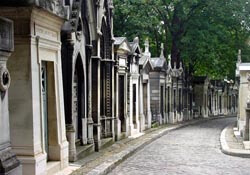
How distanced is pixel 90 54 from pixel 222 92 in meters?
37.0

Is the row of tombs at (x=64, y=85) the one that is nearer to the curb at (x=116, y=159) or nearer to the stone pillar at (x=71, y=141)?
the stone pillar at (x=71, y=141)

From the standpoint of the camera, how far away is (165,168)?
10.9m

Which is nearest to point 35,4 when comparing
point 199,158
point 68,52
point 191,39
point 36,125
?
point 36,125

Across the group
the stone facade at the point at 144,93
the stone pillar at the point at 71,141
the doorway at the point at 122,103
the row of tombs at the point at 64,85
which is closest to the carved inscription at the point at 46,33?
the row of tombs at the point at 64,85

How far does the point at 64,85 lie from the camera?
10273 millimetres

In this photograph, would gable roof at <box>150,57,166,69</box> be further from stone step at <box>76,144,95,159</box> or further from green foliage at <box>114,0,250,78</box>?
stone step at <box>76,144,95,159</box>

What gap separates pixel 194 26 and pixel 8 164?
2518cm

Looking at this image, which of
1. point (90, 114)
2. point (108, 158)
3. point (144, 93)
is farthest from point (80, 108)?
point (144, 93)

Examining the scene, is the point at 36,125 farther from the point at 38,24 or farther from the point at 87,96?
the point at 87,96

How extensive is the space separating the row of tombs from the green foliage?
4368 mm

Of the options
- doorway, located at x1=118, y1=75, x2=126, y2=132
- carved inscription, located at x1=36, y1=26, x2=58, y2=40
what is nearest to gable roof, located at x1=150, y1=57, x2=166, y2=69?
doorway, located at x1=118, y1=75, x2=126, y2=132

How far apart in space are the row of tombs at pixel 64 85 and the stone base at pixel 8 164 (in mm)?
12

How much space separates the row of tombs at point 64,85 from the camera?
7.06m

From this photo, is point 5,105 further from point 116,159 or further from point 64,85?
point 116,159
